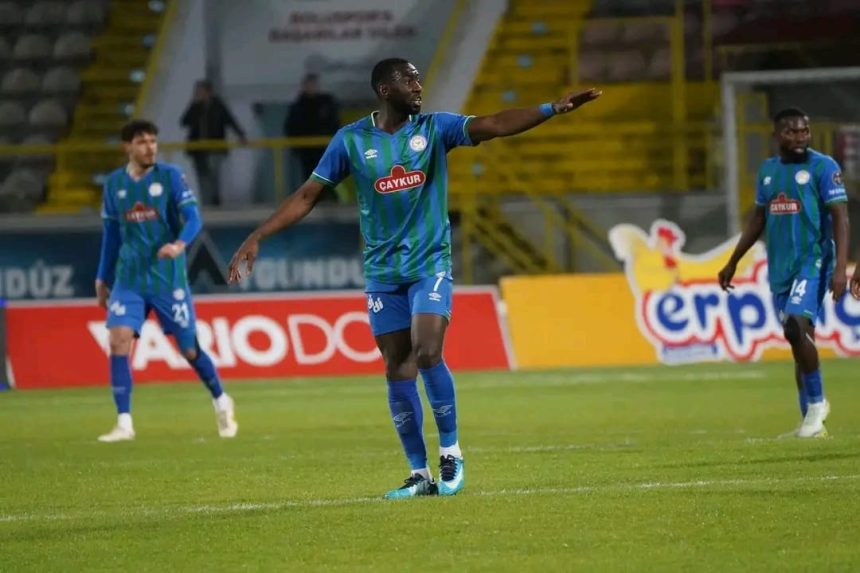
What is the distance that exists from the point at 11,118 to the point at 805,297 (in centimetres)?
1966

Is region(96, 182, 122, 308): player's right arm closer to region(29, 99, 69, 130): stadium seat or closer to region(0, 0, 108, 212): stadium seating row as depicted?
region(0, 0, 108, 212): stadium seating row

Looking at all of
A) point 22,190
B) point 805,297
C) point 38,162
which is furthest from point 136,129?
point 38,162

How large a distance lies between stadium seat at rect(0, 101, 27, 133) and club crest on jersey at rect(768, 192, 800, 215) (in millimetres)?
19253

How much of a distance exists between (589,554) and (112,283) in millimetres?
7913

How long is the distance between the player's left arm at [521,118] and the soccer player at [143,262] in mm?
5364

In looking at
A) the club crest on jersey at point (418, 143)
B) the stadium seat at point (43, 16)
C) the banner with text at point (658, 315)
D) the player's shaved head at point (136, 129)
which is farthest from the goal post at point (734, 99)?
the club crest on jersey at point (418, 143)

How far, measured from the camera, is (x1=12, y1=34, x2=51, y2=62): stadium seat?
98.5 feet

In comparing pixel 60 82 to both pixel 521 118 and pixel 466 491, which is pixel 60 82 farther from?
pixel 521 118

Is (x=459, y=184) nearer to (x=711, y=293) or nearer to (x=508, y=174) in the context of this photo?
(x=508, y=174)

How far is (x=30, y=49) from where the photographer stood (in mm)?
30062

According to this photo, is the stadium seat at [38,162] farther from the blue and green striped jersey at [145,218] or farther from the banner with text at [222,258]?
the blue and green striped jersey at [145,218]

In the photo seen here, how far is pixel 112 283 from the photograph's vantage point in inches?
560

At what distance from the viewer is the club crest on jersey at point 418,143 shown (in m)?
8.91

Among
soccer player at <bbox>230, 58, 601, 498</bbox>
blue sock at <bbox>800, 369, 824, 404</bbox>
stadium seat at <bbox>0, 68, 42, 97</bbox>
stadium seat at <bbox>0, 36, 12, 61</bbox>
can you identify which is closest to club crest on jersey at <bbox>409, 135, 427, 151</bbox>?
soccer player at <bbox>230, 58, 601, 498</bbox>
